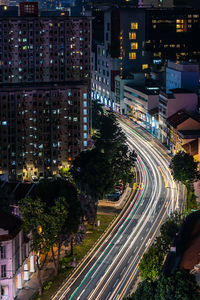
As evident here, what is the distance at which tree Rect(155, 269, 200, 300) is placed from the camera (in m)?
82.4

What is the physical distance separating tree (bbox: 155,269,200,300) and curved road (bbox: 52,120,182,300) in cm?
2590

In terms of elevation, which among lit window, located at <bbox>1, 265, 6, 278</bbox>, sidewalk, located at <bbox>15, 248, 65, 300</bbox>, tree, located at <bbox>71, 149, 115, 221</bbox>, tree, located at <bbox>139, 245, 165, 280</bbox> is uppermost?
tree, located at <bbox>71, 149, 115, 221</bbox>

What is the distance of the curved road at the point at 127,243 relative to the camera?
112 meters

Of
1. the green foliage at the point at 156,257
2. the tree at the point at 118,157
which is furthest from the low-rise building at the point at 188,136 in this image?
the green foliage at the point at 156,257

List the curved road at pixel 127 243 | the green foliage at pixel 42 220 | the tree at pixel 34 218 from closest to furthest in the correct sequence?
the tree at pixel 34 218, the green foliage at pixel 42 220, the curved road at pixel 127 243

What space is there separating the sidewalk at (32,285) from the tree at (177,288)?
3350cm

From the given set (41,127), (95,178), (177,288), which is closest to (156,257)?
(177,288)

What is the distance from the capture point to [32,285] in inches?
4503

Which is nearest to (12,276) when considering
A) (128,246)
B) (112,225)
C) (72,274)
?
(72,274)

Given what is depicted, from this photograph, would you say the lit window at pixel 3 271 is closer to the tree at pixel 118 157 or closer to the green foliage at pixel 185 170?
the tree at pixel 118 157

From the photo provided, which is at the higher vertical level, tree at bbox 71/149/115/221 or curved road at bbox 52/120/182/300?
tree at bbox 71/149/115/221

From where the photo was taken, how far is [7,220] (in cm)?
10919

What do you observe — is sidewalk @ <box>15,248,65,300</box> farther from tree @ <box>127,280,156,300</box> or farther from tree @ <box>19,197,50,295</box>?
tree @ <box>127,280,156,300</box>

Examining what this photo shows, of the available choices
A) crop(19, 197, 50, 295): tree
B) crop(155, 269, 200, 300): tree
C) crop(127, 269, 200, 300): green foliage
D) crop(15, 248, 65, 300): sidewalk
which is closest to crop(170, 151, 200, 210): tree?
crop(15, 248, 65, 300): sidewalk
